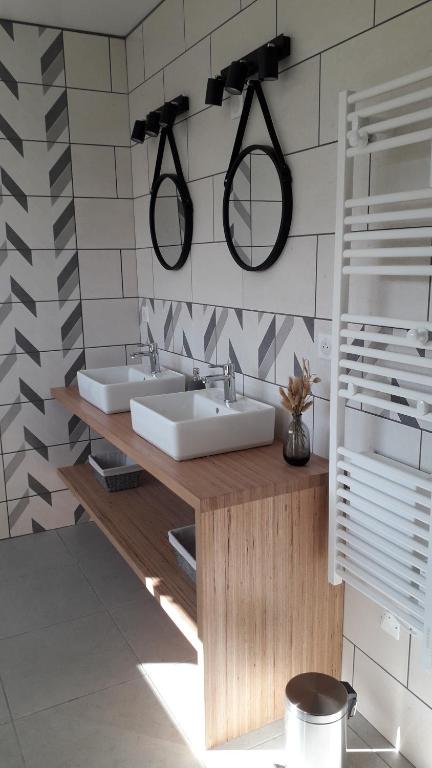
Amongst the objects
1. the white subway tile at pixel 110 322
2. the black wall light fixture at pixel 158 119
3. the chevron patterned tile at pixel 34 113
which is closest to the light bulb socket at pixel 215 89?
the black wall light fixture at pixel 158 119

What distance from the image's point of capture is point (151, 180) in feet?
9.86

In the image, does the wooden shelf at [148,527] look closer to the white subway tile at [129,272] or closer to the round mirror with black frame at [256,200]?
the white subway tile at [129,272]

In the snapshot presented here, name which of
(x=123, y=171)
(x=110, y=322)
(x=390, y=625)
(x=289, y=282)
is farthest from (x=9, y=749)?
(x=123, y=171)

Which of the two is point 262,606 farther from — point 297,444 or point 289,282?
point 289,282

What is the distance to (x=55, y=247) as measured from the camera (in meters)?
3.09

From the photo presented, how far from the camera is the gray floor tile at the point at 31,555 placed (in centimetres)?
290

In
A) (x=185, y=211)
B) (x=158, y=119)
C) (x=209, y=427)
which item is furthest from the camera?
(x=158, y=119)

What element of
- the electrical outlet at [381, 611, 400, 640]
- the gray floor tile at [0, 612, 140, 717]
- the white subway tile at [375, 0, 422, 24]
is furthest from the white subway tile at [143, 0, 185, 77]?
the gray floor tile at [0, 612, 140, 717]

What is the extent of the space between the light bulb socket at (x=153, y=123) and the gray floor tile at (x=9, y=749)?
2426 millimetres

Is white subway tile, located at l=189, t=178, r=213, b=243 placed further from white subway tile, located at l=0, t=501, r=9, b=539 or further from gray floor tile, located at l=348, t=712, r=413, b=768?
gray floor tile, located at l=348, t=712, r=413, b=768

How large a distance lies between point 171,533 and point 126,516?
1.59 ft

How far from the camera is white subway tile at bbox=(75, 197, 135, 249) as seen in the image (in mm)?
3137

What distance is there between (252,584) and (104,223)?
6.93 ft

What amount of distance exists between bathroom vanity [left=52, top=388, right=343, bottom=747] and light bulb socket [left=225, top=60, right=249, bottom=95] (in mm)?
1202
